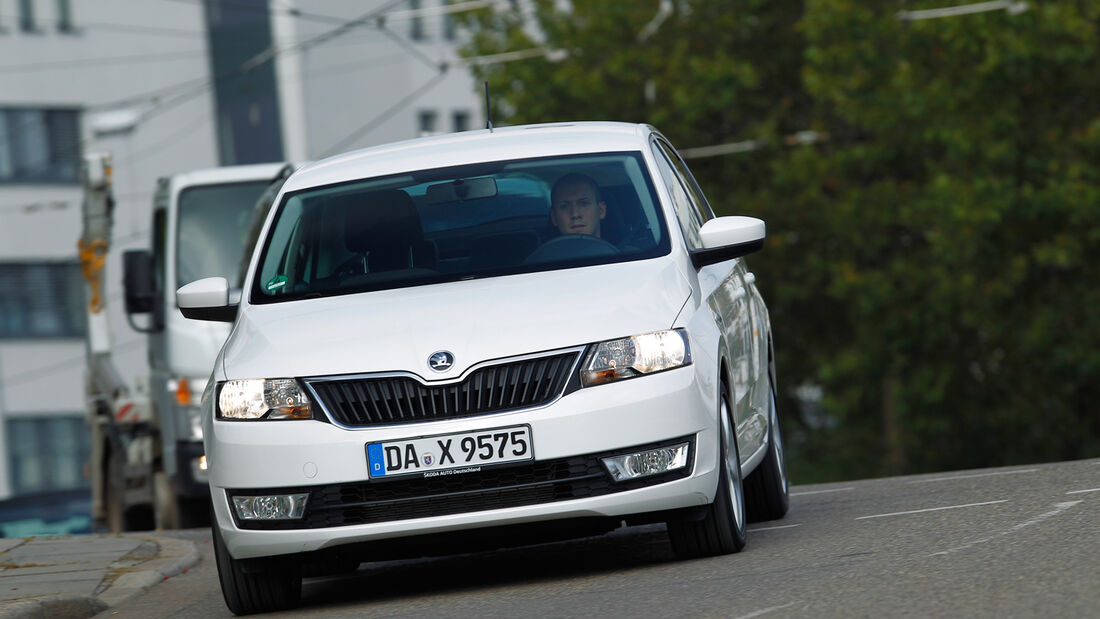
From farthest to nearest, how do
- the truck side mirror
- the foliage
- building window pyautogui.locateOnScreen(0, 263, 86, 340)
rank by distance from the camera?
building window pyautogui.locateOnScreen(0, 263, 86, 340) < the foliage < the truck side mirror

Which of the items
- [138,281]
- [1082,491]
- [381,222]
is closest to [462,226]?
[381,222]

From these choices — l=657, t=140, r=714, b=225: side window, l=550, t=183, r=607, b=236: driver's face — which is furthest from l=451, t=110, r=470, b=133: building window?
l=550, t=183, r=607, b=236: driver's face

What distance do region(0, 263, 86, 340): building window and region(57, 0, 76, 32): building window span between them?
16.7ft

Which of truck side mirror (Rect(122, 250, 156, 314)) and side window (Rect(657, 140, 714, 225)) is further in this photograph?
truck side mirror (Rect(122, 250, 156, 314))

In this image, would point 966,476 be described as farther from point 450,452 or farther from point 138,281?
point 138,281

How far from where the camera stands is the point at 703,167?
Answer: 3509cm

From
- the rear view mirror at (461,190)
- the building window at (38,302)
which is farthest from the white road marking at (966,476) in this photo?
the building window at (38,302)

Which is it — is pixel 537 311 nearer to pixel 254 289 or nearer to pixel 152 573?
pixel 254 289

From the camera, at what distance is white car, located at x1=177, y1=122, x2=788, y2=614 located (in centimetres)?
729

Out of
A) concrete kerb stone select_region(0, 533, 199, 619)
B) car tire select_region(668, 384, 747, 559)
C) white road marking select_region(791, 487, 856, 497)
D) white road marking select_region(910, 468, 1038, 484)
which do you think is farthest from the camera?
white road marking select_region(791, 487, 856, 497)

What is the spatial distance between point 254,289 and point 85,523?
1306cm

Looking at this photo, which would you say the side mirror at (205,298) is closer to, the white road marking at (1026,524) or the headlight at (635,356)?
the headlight at (635,356)

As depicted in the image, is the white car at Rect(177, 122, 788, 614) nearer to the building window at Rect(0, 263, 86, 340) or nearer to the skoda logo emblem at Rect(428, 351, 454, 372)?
the skoda logo emblem at Rect(428, 351, 454, 372)

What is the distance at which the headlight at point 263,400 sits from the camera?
7406 millimetres
